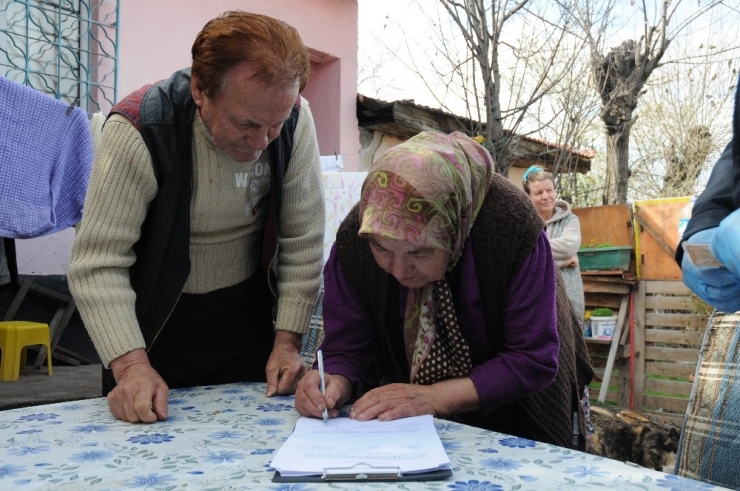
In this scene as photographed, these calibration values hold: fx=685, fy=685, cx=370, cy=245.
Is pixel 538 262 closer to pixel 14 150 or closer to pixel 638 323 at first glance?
pixel 14 150

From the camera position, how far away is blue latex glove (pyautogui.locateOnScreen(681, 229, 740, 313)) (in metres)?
1.16

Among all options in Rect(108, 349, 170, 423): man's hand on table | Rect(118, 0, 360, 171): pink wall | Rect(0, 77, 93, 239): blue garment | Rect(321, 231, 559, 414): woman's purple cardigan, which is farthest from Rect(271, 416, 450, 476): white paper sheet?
Rect(118, 0, 360, 171): pink wall

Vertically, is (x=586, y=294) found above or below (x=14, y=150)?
below

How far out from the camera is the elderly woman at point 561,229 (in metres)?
4.98

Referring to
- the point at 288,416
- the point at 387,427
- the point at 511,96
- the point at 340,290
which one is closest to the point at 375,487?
the point at 387,427

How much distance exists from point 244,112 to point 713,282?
1.08 metres

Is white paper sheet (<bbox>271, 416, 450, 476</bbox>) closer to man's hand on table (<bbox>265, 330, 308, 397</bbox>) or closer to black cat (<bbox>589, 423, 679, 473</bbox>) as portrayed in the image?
man's hand on table (<bbox>265, 330, 308, 397</bbox>)

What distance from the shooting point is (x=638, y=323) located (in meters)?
6.38

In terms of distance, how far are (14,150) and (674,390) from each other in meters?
5.52

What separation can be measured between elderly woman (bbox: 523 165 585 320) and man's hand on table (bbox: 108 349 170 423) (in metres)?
3.75

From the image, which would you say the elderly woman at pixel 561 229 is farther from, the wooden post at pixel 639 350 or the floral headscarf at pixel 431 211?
the floral headscarf at pixel 431 211

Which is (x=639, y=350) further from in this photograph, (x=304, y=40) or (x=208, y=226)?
(x=208, y=226)

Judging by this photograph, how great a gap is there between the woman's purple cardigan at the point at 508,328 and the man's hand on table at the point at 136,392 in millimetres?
408

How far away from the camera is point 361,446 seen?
1270 mm
